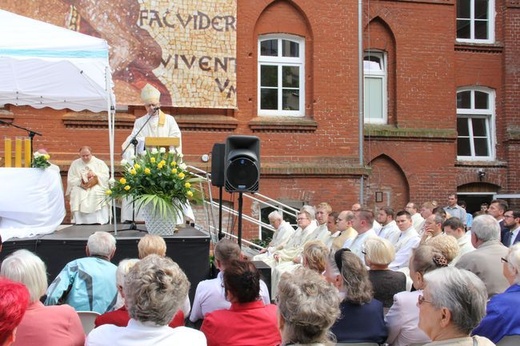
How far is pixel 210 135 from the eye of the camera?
14.4 m

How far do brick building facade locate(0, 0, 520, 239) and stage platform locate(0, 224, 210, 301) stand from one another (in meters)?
6.08

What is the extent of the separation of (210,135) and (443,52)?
21.2 ft

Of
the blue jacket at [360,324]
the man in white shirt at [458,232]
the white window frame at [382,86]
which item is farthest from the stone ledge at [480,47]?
the blue jacket at [360,324]

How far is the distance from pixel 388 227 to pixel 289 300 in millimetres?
8038

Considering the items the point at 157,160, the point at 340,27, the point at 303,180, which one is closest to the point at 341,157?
the point at 303,180

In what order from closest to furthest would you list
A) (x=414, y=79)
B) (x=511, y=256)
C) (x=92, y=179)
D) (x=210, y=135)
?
(x=511, y=256) → (x=92, y=179) → (x=210, y=135) → (x=414, y=79)

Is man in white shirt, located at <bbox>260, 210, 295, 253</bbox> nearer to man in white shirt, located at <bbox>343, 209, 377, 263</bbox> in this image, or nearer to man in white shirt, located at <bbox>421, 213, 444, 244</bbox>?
man in white shirt, located at <bbox>343, 209, 377, 263</bbox>

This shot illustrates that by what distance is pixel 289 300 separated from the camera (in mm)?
3143

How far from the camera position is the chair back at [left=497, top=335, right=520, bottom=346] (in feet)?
12.6

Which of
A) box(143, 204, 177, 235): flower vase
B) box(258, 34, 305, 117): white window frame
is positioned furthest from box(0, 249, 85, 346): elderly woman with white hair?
box(258, 34, 305, 117): white window frame

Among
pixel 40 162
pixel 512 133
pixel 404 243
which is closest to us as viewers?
pixel 40 162

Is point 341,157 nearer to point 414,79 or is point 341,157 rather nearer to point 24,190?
point 414,79

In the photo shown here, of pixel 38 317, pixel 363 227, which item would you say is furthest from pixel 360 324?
pixel 363 227

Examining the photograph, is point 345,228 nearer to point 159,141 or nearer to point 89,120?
point 159,141
